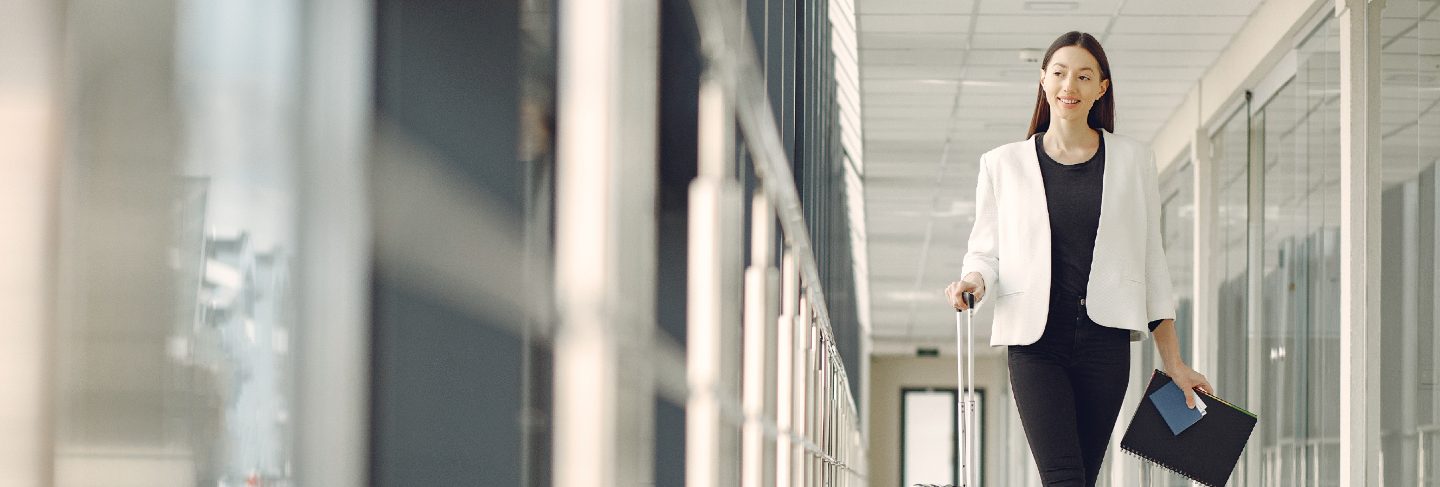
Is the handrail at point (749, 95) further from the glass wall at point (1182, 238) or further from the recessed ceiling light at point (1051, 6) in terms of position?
the glass wall at point (1182, 238)

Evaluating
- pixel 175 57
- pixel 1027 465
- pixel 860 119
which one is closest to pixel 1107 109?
pixel 175 57

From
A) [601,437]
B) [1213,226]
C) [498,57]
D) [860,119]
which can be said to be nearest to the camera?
[498,57]

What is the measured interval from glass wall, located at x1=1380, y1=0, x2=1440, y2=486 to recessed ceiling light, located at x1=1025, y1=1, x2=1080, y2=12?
80.5 inches

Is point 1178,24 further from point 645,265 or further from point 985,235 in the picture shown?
point 645,265

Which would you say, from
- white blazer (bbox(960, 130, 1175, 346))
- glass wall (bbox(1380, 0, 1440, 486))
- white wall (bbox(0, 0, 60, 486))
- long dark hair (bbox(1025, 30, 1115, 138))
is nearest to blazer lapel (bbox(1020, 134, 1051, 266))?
white blazer (bbox(960, 130, 1175, 346))

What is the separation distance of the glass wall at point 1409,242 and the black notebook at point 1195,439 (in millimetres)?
2193

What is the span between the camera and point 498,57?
669mm

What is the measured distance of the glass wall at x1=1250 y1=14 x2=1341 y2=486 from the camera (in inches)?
250

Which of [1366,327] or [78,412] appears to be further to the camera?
[1366,327]

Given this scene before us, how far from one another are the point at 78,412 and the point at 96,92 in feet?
0.26

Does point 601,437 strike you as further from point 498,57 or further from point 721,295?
point 721,295

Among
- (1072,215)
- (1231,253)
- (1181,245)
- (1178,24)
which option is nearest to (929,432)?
(1181,245)

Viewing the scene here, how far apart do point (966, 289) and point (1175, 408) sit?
618mm

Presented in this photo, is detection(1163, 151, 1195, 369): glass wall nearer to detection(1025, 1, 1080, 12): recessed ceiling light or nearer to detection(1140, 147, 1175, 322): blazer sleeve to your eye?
detection(1025, 1, 1080, 12): recessed ceiling light
